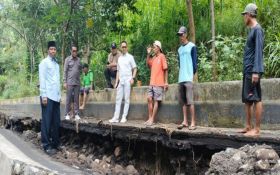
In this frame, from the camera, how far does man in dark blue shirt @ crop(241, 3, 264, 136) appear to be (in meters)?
5.78

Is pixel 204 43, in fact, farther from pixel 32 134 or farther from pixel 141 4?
pixel 32 134

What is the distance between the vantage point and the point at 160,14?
11328 mm

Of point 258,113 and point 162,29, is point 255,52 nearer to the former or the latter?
point 258,113

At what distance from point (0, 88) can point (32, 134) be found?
29376 mm

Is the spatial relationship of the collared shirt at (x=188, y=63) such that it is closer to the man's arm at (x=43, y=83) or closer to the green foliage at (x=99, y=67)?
the man's arm at (x=43, y=83)

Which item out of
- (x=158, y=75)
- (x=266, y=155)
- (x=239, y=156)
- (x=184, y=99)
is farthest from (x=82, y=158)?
(x=266, y=155)

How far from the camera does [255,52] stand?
5.80 m

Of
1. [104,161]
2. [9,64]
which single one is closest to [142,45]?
[104,161]

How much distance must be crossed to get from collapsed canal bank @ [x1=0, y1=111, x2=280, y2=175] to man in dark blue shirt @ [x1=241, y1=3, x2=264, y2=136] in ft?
1.45

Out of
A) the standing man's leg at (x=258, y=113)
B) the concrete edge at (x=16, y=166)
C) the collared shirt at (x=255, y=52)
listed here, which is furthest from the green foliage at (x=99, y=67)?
the standing man's leg at (x=258, y=113)

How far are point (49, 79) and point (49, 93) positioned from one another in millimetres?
301

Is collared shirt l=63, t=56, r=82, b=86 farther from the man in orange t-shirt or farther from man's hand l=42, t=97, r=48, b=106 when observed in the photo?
the man in orange t-shirt

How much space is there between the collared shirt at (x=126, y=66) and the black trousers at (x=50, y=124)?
1576 mm

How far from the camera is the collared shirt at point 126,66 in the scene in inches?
397
